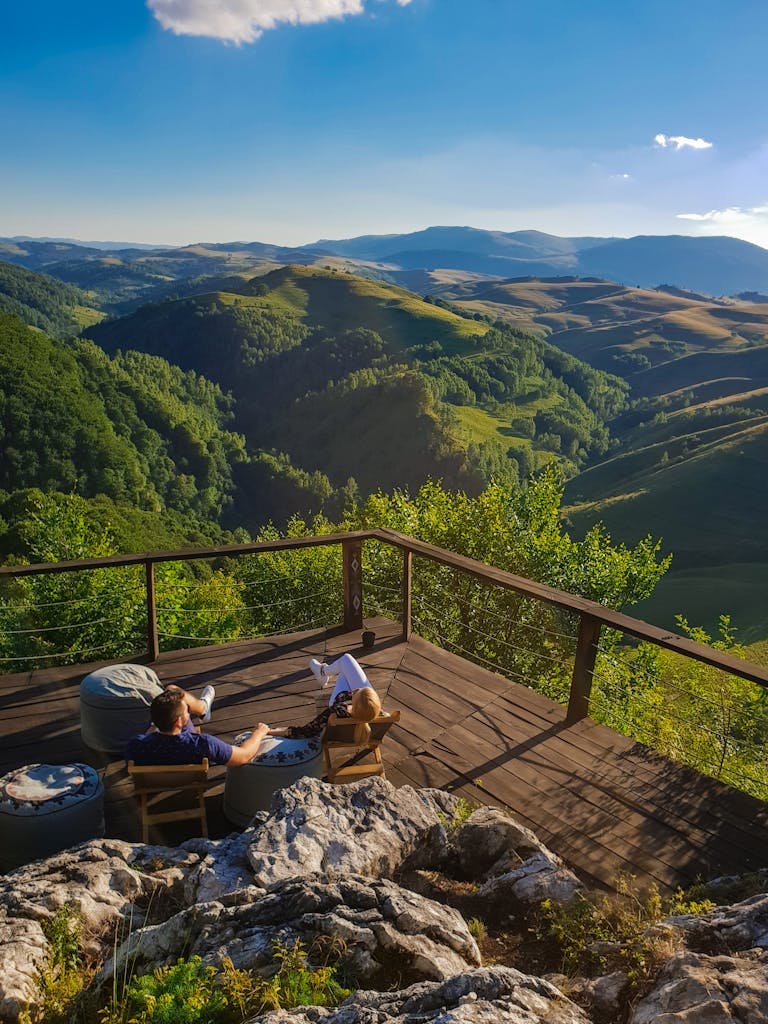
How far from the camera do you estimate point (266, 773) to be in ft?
13.9

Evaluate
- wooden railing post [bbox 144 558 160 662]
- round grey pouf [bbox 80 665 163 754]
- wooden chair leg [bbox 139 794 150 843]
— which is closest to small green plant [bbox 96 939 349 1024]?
wooden chair leg [bbox 139 794 150 843]

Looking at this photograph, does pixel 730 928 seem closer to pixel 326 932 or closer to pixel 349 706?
pixel 326 932

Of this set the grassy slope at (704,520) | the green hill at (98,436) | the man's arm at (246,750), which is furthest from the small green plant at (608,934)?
the green hill at (98,436)

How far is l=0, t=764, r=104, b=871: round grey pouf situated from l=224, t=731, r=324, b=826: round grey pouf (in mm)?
793

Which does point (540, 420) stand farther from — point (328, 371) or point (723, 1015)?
point (723, 1015)

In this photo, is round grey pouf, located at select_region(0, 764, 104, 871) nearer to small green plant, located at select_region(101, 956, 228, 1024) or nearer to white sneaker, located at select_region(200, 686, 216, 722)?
white sneaker, located at select_region(200, 686, 216, 722)

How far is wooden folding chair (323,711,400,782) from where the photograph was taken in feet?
14.9

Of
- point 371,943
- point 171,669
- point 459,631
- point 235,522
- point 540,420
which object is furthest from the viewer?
point 540,420

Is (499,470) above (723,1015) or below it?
below

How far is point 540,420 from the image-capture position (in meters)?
142

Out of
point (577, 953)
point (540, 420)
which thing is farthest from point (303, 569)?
point (540, 420)

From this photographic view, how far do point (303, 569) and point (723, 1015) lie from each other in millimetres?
22065

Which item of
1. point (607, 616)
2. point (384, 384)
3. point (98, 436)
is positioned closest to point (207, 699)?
point (607, 616)

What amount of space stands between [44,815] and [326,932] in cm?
205
